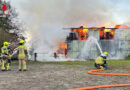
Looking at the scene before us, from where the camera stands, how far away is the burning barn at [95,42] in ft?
73.7

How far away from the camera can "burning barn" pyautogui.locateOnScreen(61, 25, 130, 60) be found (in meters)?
22.5

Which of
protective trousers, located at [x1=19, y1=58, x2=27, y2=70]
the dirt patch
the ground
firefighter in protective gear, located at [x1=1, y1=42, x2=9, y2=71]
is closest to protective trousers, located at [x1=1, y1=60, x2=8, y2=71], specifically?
firefighter in protective gear, located at [x1=1, y1=42, x2=9, y2=71]

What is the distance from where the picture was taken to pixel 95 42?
22641 millimetres

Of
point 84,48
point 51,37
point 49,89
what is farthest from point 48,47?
point 49,89

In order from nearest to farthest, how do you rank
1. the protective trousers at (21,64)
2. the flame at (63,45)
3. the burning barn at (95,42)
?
the protective trousers at (21,64), the burning barn at (95,42), the flame at (63,45)

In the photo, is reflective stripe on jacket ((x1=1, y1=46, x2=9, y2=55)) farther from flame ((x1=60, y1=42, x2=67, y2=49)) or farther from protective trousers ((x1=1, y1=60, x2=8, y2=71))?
flame ((x1=60, y1=42, x2=67, y2=49))

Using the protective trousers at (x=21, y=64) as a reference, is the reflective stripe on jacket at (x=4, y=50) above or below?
above

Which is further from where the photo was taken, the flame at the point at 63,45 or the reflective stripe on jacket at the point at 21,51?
the flame at the point at 63,45

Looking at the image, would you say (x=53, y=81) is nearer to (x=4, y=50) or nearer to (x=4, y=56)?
(x=4, y=56)

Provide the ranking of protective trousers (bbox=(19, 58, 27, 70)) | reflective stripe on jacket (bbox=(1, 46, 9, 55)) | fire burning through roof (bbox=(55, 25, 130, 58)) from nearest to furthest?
protective trousers (bbox=(19, 58, 27, 70)) → reflective stripe on jacket (bbox=(1, 46, 9, 55)) → fire burning through roof (bbox=(55, 25, 130, 58))

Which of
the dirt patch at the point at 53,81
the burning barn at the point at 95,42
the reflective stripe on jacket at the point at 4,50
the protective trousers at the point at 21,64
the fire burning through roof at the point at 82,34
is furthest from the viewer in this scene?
the fire burning through roof at the point at 82,34

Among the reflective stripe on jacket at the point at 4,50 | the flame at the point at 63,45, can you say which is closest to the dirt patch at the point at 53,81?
the reflective stripe on jacket at the point at 4,50

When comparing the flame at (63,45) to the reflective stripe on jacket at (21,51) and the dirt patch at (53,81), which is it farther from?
the dirt patch at (53,81)

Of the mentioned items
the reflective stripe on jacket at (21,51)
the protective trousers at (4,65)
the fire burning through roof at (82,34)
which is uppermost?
the fire burning through roof at (82,34)
